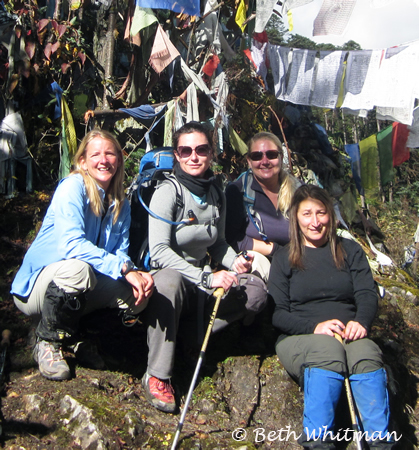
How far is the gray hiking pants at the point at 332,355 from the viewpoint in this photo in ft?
8.14

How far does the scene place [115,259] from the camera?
262 cm

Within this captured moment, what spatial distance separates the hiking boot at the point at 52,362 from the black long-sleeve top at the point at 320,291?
1.43 meters

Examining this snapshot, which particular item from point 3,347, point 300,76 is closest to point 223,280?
point 3,347

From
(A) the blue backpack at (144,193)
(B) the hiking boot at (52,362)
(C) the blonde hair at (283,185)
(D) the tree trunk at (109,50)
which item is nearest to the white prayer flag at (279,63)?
(D) the tree trunk at (109,50)

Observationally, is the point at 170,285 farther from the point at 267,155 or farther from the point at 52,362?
the point at 267,155

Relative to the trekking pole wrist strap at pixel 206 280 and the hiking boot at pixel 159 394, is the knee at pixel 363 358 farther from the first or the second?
the hiking boot at pixel 159 394

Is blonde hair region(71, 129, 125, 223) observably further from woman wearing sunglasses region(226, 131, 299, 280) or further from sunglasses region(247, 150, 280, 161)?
sunglasses region(247, 150, 280, 161)

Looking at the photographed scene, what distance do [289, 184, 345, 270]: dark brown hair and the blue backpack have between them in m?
0.83

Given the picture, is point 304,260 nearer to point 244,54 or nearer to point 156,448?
point 156,448

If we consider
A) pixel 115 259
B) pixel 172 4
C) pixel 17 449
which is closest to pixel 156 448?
pixel 17 449

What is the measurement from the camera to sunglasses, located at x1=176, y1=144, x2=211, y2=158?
306 centimetres

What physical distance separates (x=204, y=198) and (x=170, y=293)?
785 millimetres

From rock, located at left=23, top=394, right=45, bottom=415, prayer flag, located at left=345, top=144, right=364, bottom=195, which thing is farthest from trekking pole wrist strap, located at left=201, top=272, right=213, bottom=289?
prayer flag, located at left=345, top=144, right=364, bottom=195

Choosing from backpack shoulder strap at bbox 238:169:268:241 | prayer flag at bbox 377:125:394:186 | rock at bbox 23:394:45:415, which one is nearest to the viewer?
rock at bbox 23:394:45:415
